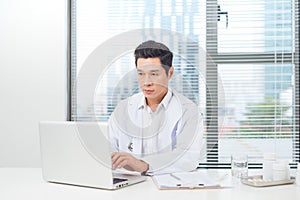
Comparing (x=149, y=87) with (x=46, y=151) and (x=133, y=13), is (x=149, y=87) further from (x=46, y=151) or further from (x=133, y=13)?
(x=133, y=13)

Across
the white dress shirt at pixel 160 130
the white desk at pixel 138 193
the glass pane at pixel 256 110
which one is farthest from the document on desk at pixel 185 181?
the glass pane at pixel 256 110

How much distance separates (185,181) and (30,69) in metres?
1.65

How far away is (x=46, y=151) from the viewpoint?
1.62 meters

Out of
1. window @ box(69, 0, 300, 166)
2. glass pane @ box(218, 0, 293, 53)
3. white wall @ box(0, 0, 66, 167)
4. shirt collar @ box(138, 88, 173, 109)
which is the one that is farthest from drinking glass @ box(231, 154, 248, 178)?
white wall @ box(0, 0, 66, 167)

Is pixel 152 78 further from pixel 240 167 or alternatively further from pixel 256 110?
pixel 256 110

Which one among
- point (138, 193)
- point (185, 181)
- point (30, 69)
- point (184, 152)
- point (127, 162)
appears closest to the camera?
point (138, 193)

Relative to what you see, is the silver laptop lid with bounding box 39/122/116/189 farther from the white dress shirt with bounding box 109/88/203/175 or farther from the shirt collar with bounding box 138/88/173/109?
the shirt collar with bounding box 138/88/173/109

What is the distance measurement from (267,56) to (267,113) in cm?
41

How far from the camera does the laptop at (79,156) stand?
144cm

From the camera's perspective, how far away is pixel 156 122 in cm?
215

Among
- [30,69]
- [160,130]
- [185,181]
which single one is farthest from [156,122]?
[30,69]

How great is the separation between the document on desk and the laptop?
0.10 meters

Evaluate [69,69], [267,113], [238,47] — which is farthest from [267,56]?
[69,69]

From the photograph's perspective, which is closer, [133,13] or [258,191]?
[258,191]
